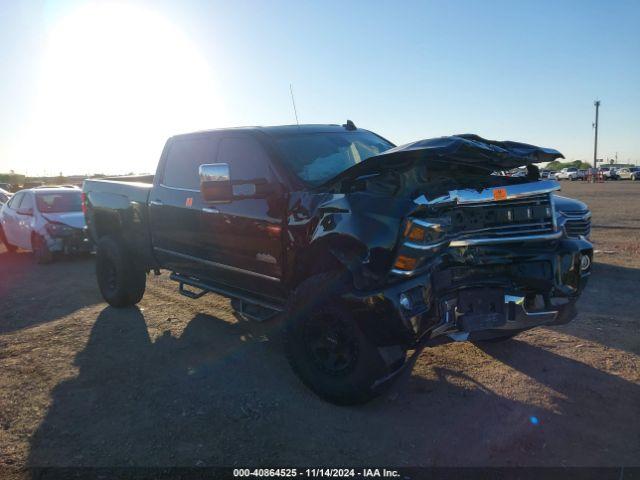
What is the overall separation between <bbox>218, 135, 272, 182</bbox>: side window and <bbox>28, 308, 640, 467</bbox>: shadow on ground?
1654 millimetres

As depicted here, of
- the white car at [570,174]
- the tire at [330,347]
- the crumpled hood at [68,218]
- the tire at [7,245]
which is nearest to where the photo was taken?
the tire at [330,347]

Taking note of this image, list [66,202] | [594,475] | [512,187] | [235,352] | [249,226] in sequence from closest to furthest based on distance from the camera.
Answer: [594,475], [512,187], [249,226], [235,352], [66,202]

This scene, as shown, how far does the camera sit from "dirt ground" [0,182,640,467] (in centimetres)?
313

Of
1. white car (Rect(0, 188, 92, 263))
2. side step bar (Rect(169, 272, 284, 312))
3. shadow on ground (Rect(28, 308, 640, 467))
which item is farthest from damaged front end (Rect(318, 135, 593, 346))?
white car (Rect(0, 188, 92, 263))

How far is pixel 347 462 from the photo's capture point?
3.02 metres

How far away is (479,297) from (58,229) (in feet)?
30.3

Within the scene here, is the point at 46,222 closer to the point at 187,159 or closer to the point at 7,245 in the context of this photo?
the point at 7,245

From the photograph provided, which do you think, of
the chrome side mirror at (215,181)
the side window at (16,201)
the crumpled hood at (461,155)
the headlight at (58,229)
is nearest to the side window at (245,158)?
the chrome side mirror at (215,181)

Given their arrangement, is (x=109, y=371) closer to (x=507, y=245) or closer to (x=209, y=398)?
(x=209, y=398)

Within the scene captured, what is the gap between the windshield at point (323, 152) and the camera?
4.39 meters

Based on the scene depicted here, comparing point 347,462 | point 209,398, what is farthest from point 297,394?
point 347,462

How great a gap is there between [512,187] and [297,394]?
2157mm

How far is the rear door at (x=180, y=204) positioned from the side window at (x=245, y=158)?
0.24 metres

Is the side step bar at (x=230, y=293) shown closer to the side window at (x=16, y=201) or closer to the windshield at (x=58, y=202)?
the windshield at (x=58, y=202)
